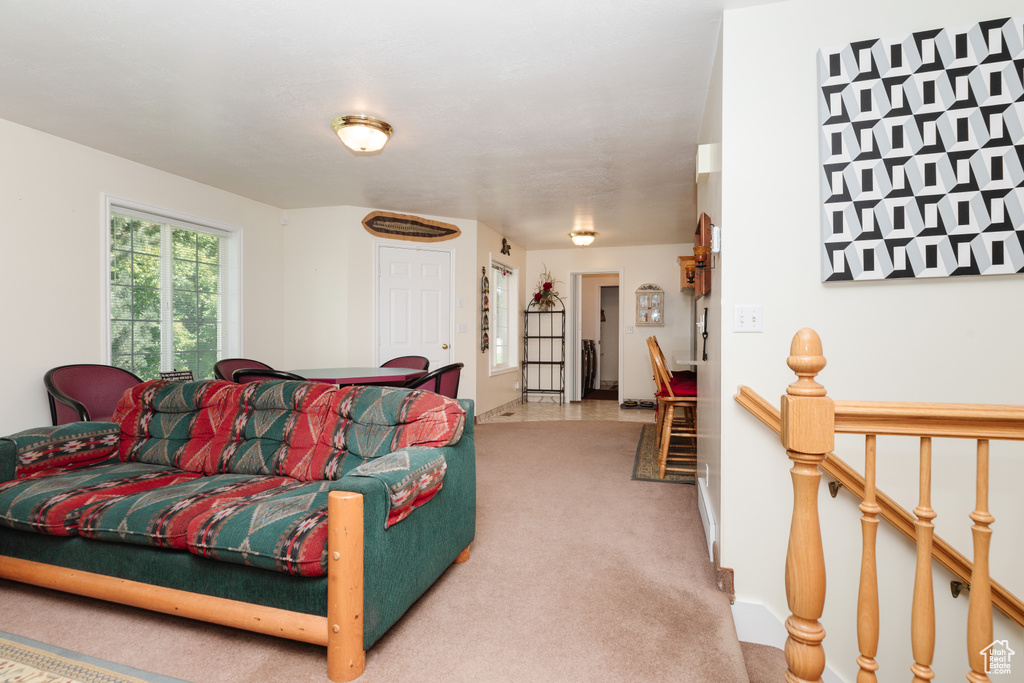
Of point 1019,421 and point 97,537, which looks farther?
point 97,537

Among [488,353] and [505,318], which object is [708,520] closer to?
[488,353]

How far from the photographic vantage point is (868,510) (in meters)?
1.11

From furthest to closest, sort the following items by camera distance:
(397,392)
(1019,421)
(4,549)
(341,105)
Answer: (341,105)
(397,392)
(4,549)
(1019,421)

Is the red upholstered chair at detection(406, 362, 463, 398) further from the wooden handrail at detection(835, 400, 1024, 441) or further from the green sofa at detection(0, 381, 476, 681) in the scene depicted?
the wooden handrail at detection(835, 400, 1024, 441)

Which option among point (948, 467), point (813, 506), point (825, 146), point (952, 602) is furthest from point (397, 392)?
point (952, 602)

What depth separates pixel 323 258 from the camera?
528 cm

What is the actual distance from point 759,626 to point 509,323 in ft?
18.4

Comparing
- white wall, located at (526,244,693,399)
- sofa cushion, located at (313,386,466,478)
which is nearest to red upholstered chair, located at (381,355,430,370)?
sofa cushion, located at (313,386,466,478)


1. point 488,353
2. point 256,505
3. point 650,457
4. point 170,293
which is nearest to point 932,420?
point 256,505

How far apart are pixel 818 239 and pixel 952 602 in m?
1.40

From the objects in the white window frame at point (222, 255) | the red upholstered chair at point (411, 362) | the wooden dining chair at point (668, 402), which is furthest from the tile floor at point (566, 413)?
the white window frame at point (222, 255)

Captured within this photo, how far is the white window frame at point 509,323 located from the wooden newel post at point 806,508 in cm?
543

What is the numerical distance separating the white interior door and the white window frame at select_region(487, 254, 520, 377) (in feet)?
2.83

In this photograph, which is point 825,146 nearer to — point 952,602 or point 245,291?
point 952,602
